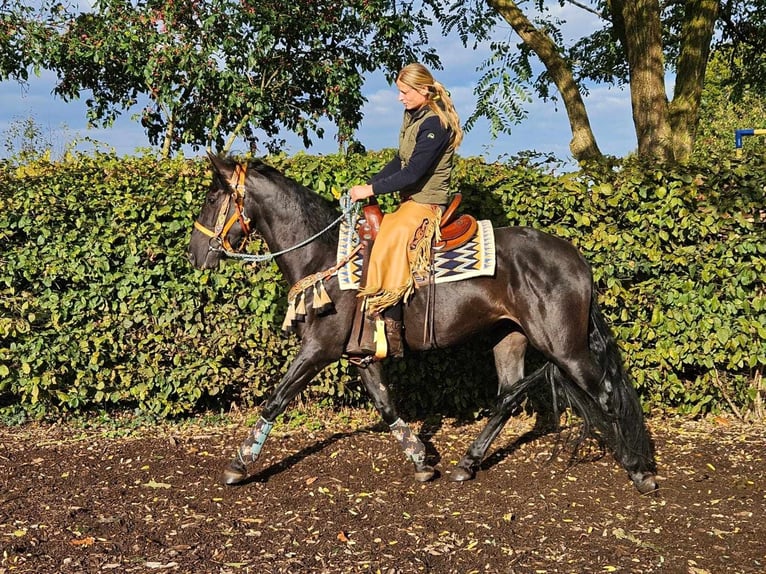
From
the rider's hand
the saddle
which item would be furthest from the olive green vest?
the rider's hand

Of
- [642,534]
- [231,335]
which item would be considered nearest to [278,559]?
[642,534]

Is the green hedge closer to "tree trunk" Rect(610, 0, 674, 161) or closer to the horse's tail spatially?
the horse's tail

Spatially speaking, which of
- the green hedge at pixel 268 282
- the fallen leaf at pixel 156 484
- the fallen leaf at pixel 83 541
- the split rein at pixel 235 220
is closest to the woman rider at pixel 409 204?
the split rein at pixel 235 220

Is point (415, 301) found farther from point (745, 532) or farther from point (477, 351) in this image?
point (745, 532)

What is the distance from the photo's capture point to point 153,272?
6273 mm

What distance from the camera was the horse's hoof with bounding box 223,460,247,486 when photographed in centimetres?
493

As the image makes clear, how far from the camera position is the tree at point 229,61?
28.9ft

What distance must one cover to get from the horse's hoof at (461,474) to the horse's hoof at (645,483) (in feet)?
3.61

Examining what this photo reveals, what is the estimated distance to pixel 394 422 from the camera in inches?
205

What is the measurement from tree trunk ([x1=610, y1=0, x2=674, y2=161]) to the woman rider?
5.37m

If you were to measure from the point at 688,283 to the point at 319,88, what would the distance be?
5.69 m

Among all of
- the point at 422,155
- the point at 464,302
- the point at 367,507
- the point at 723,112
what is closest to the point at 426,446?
the point at 367,507

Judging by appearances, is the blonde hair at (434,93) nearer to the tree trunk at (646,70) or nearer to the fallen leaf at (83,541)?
the fallen leaf at (83,541)

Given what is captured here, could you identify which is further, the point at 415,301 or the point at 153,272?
the point at 153,272
